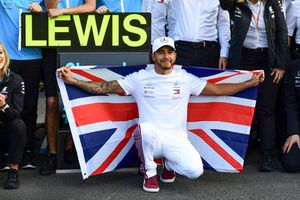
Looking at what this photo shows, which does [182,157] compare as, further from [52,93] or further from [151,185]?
[52,93]

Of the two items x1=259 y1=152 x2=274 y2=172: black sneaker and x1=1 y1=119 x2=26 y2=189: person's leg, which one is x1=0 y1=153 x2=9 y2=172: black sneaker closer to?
x1=1 y1=119 x2=26 y2=189: person's leg

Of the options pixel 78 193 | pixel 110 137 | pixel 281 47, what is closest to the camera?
pixel 78 193

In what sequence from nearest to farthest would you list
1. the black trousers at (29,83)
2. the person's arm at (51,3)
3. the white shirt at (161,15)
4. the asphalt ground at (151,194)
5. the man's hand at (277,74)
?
1. the asphalt ground at (151,194)
2. the person's arm at (51,3)
3. the black trousers at (29,83)
4. the man's hand at (277,74)
5. the white shirt at (161,15)

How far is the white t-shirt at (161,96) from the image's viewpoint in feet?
15.0

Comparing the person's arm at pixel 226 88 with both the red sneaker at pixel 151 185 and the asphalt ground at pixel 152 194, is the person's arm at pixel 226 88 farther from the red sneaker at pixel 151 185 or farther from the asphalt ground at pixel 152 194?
the red sneaker at pixel 151 185

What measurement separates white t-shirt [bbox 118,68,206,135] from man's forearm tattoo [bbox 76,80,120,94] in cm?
6

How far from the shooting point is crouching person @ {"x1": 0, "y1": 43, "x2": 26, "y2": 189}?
4.54 m

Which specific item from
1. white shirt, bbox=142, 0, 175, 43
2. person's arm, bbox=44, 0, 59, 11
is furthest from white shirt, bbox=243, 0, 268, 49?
person's arm, bbox=44, 0, 59, 11

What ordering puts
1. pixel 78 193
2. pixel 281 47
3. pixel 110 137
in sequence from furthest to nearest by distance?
pixel 281 47, pixel 110 137, pixel 78 193

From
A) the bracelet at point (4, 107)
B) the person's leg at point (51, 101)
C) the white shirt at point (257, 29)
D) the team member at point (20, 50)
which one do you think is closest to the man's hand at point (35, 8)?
the team member at point (20, 50)

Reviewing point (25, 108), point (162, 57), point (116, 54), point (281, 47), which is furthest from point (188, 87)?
point (25, 108)

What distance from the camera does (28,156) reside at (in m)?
5.19

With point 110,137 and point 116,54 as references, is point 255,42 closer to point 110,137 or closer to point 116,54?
point 116,54

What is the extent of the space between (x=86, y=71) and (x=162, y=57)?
2.13 ft
